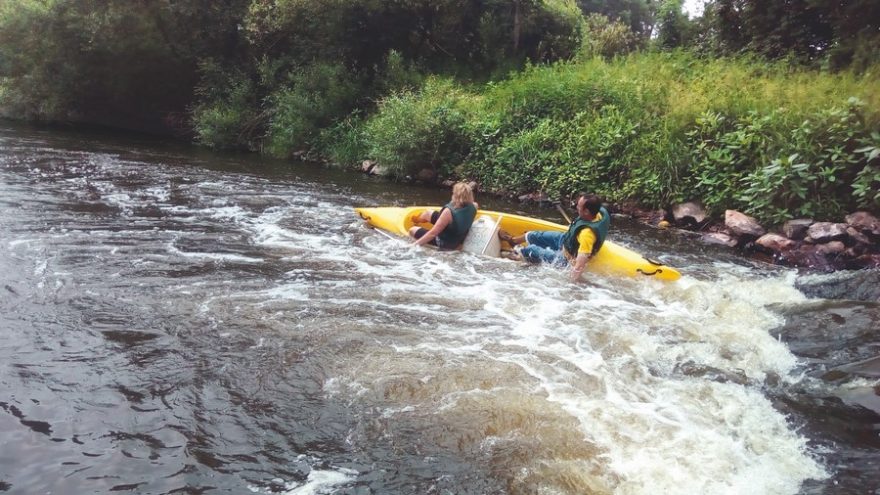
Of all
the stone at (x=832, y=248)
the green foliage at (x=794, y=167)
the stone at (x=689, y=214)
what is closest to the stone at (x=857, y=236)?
the stone at (x=832, y=248)

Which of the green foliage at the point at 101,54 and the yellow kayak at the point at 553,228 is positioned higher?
the green foliage at the point at 101,54

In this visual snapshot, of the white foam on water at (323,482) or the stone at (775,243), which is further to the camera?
the stone at (775,243)

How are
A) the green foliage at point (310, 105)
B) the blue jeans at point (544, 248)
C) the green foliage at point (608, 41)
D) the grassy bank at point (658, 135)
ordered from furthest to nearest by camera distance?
the green foliage at point (310, 105) → the green foliage at point (608, 41) → the grassy bank at point (658, 135) → the blue jeans at point (544, 248)

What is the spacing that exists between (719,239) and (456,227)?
3.86 m

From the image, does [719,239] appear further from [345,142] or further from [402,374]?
[345,142]

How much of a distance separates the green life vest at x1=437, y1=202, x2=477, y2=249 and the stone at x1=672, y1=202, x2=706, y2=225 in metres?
3.75

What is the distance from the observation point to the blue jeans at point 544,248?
21.0 ft

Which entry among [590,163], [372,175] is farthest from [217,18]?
[590,163]

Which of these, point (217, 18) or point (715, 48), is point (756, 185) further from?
point (217, 18)

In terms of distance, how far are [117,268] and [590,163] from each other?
24.3ft

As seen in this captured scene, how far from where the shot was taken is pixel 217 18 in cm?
1827

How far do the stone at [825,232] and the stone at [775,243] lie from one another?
226 mm

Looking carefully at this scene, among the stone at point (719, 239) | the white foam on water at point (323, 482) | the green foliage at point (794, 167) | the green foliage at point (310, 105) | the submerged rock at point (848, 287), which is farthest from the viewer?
the green foliage at point (310, 105)

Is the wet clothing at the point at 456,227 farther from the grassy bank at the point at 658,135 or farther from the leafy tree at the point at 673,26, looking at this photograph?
the leafy tree at the point at 673,26
